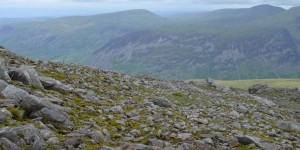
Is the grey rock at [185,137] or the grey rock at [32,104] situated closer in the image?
the grey rock at [32,104]

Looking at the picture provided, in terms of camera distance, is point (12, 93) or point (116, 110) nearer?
point (12, 93)

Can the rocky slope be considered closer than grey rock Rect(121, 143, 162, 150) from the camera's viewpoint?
Yes

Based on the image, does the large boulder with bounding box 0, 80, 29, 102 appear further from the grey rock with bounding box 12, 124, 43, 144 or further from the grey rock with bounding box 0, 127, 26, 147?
the grey rock with bounding box 0, 127, 26, 147

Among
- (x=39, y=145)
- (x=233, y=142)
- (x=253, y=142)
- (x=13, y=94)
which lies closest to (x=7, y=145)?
(x=39, y=145)

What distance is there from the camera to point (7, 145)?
8.74 meters

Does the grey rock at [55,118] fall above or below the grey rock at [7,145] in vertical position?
below

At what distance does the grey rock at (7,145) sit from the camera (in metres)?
8.63

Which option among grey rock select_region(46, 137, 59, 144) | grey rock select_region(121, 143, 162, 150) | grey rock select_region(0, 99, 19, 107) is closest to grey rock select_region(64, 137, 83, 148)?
grey rock select_region(46, 137, 59, 144)

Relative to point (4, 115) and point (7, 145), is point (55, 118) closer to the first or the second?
point (4, 115)

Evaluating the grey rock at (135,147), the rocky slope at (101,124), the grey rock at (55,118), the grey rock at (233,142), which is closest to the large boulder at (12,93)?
the rocky slope at (101,124)

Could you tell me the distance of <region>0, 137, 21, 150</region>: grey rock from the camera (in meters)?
8.63

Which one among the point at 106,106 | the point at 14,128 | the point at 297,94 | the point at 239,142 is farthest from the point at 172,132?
the point at 297,94

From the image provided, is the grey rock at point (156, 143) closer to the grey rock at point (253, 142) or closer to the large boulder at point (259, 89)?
the grey rock at point (253, 142)

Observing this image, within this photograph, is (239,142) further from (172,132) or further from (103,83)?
(103,83)
